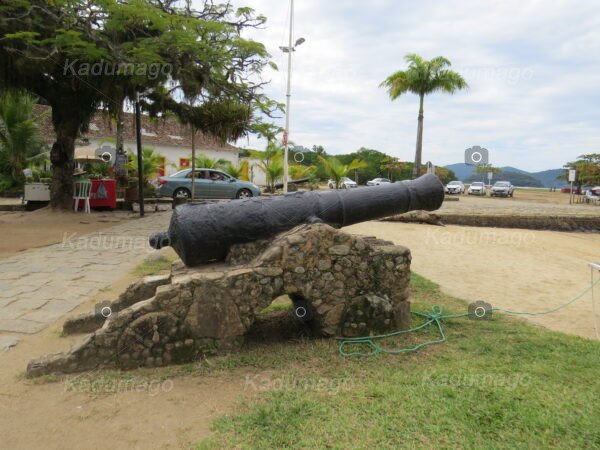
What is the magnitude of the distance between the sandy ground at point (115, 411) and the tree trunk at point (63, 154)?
1041 centimetres

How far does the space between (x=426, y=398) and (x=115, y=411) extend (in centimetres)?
183

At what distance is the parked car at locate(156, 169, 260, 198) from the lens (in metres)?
17.0

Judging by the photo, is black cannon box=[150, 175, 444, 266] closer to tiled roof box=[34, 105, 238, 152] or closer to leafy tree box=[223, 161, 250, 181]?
tiled roof box=[34, 105, 238, 152]

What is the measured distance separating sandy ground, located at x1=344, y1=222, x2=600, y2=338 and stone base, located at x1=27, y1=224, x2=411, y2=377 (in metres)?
2.15

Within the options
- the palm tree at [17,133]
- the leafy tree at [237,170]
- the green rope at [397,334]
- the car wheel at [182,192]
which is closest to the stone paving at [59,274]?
the green rope at [397,334]

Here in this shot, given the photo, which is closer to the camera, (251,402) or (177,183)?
(251,402)

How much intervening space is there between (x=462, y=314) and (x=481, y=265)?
3.79m

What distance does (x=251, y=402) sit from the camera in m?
2.64

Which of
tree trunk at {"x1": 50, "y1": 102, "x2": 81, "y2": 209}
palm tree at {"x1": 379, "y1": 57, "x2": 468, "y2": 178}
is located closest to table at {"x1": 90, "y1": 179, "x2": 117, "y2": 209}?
tree trunk at {"x1": 50, "y1": 102, "x2": 81, "y2": 209}

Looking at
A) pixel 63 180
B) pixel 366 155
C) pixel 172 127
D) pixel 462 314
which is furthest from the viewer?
pixel 366 155

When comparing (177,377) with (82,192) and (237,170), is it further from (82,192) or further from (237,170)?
(237,170)

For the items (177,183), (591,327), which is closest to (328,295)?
(591,327)

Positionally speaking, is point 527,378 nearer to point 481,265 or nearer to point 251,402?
point 251,402

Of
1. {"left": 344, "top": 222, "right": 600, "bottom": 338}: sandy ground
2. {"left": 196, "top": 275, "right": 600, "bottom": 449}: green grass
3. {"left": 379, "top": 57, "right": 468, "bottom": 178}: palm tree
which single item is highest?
{"left": 379, "top": 57, "right": 468, "bottom": 178}: palm tree
